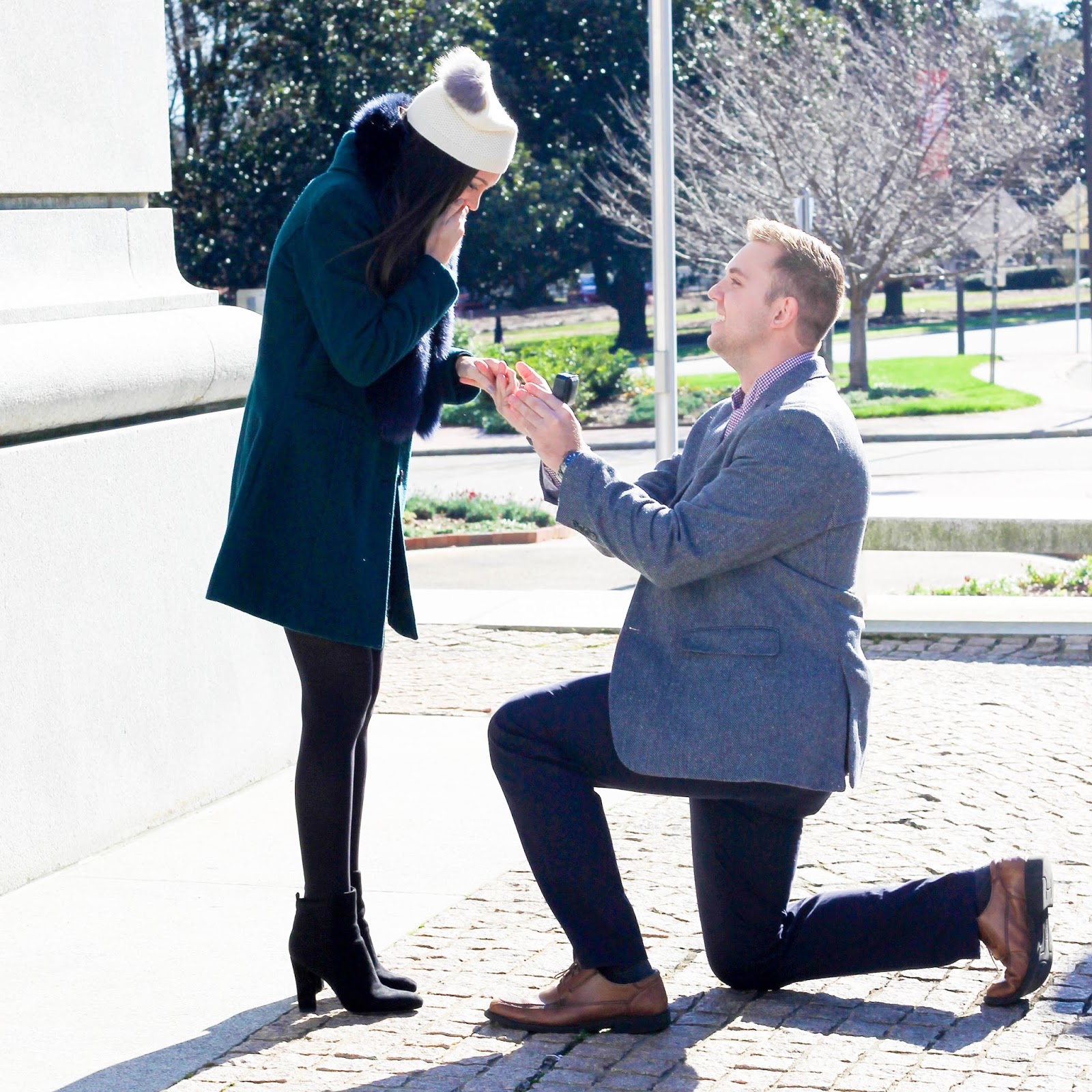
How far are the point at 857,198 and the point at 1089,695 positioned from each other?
20405 millimetres

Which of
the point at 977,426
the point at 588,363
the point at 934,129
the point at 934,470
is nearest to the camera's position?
the point at 934,470

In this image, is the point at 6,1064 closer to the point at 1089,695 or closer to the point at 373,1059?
→ the point at 373,1059

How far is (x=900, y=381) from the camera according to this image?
27781 millimetres

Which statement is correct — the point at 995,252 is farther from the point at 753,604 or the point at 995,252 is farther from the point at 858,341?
the point at 753,604

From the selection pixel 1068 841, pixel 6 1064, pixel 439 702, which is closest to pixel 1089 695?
pixel 1068 841

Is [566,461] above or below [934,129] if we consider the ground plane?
below

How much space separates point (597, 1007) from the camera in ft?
10.7

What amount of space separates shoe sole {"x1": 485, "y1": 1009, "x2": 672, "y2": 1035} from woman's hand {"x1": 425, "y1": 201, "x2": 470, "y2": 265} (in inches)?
60.7

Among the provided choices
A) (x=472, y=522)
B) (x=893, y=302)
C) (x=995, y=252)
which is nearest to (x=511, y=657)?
(x=472, y=522)

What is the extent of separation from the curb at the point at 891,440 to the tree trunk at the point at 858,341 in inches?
197

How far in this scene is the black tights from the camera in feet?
11.0

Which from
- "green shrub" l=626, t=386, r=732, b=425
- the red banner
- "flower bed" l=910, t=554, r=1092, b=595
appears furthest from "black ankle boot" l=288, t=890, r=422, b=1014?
the red banner

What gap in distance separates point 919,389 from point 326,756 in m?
23.9

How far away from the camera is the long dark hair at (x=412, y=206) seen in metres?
3.21
